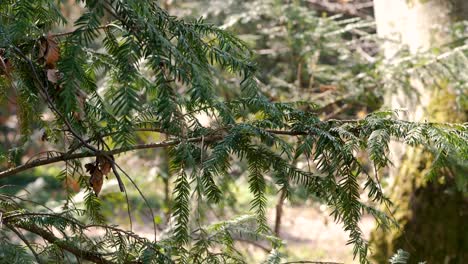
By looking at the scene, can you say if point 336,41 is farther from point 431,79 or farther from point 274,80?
point 431,79

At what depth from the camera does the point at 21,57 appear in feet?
4.57

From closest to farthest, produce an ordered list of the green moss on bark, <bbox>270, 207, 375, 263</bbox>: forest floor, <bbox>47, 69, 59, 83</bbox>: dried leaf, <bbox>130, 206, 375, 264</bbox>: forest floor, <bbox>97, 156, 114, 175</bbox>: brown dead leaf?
1. <bbox>47, 69, 59, 83</bbox>: dried leaf
2. <bbox>97, 156, 114, 175</bbox>: brown dead leaf
3. the green moss on bark
4. <bbox>130, 206, 375, 264</bbox>: forest floor
5. <bbox>270, 207, 375, 263</bbox>: forest floor

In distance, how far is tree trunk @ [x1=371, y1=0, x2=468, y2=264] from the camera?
143 inches

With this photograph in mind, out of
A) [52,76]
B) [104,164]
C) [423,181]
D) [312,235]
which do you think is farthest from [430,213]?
[312,235]

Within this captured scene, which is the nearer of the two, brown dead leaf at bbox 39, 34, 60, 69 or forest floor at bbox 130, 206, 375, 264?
brown dead leaf at bbox 39, 34, 60, 69

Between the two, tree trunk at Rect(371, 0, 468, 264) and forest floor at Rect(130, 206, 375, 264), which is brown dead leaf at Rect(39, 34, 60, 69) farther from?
forest floor at Rect(130, 206, 375, 264)

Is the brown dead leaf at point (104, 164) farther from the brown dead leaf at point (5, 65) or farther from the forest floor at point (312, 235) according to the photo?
the forest floor at point (312, 235)

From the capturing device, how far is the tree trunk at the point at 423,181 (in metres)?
3.62

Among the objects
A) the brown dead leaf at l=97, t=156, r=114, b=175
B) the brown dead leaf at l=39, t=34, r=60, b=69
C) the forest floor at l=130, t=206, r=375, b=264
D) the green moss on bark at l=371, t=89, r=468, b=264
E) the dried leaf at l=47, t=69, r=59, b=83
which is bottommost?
the brown dead leaf at l=97, t=156, r=114, b=175

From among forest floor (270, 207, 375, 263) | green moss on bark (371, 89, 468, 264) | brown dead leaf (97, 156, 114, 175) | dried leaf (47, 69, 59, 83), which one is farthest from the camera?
forest floor (270, 207, 375, 263)

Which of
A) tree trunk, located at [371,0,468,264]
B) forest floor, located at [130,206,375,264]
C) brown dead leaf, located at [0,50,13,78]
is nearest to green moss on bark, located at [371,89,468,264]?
tree trunk, located at [371,0,468,264]

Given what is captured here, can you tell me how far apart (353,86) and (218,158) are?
114 inches

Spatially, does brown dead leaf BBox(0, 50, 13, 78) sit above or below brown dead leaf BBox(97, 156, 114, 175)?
above

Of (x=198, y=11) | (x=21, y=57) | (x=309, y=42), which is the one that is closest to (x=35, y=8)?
(x=21, y=57)
